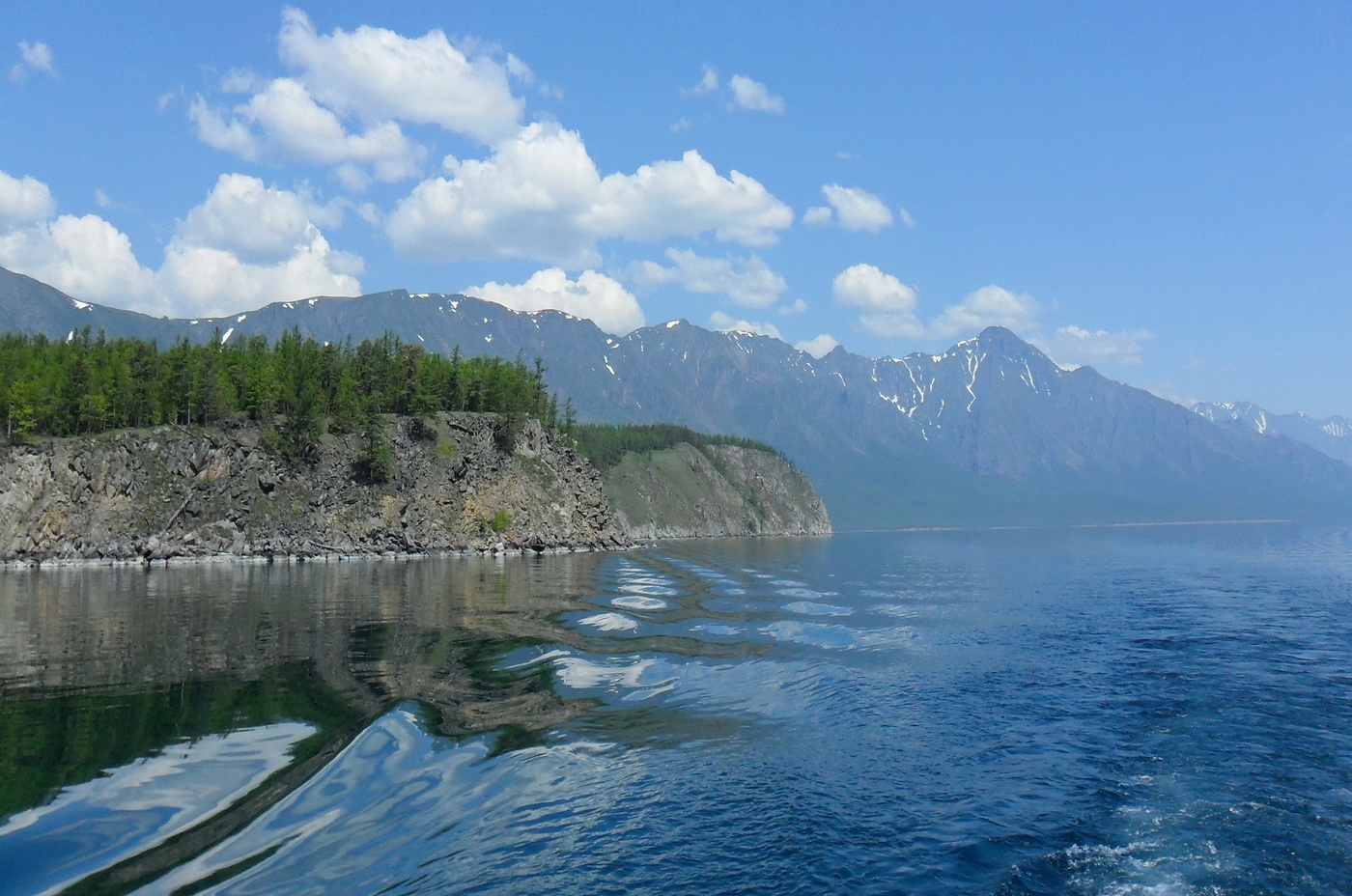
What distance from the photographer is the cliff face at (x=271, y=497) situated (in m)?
110

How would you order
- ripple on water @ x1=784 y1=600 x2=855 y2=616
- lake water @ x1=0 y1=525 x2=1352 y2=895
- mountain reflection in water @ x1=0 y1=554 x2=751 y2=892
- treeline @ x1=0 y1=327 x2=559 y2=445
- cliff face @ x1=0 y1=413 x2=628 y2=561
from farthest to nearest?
treeline @ x1=0 y1=327 x2=559 y2=445 < cliff face @ x1=0 y1=413 x2=628 y2=561 < ripple on water @ x1=784 y1=600 x2=855 y2=616 < mountain reflection in water @ x1=0 y1=554 x2=751 y2=892 < lake water @ x1=0 y1=525 x2=1352 y2=895

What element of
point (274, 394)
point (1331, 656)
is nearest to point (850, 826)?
point (1331, 656)

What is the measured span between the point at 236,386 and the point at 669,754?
131 metres

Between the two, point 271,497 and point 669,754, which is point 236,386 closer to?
point 271,497

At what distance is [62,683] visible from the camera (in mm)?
35219

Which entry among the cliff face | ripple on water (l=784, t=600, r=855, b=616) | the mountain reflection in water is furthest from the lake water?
the cliff face

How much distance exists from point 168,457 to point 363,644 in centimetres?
9130

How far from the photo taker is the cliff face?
110 m

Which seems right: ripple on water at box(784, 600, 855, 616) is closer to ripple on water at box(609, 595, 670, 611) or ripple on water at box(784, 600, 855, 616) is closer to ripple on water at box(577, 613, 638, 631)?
ripple on water at box(609, 595, 670, 611)

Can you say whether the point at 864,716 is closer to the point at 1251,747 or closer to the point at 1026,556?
the point at 1251,747

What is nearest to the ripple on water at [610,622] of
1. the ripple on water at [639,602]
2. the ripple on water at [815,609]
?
the ripple on water at [639,602]

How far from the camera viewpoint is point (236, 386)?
13650cm

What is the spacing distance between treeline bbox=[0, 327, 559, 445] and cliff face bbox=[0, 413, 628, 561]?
6218mm

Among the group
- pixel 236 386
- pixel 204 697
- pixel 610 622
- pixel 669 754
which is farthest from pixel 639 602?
pixel 236 386
